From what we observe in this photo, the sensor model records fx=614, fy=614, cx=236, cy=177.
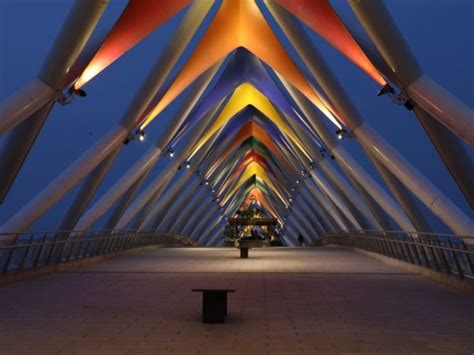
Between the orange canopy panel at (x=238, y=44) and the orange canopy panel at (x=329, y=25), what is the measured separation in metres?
5.82

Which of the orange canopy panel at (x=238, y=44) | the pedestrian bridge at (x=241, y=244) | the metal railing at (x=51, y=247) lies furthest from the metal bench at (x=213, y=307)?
the orange canopy panel at (x=238, y=44)

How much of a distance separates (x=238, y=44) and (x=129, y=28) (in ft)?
28.0

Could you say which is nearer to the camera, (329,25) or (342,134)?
(329,25)

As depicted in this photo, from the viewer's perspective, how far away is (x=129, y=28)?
1781 cm

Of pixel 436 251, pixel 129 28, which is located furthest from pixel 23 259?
pixel 436 251

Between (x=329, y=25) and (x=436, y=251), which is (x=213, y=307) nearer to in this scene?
(x=436, y=251)

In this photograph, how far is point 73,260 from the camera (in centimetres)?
1753

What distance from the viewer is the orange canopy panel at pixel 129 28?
17.3m

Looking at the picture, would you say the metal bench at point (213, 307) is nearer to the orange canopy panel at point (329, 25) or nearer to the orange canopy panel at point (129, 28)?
the orange canopy panel at point (129, 28)

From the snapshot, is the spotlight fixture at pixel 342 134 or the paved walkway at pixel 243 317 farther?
the spotlight fixture at pixel 342 134

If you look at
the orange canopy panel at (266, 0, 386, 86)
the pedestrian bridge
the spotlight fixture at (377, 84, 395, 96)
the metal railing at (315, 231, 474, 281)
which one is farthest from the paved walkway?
the orange canopy panel at (266, 0, 386, 86)

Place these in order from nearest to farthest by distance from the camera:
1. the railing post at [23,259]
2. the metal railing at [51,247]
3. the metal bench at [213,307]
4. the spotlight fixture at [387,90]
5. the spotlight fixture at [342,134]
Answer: the metal bench at [213,307], the metal railing at [51,247], the railing post at [23,259], the spotlight fixture at [387,90], the spotlight fixture at [342,134]

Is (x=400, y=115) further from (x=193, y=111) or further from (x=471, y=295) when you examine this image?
(x=471, y=295)

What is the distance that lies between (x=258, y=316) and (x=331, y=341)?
2.00 m
